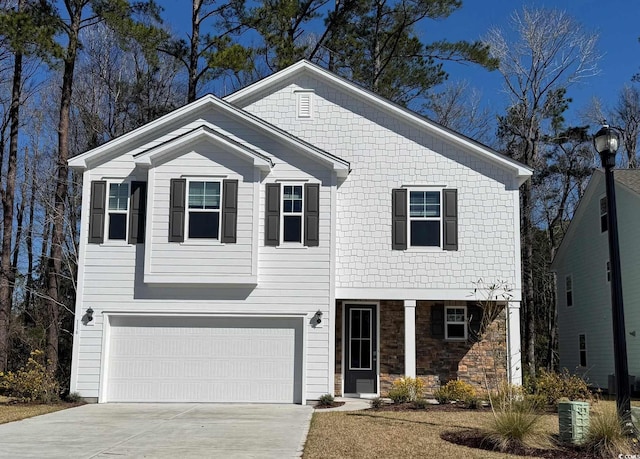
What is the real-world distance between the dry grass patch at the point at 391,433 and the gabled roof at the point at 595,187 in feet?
36.9

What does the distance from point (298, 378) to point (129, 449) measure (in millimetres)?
6704

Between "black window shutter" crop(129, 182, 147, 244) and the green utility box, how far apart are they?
10.3m

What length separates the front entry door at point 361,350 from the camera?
57.4 feet

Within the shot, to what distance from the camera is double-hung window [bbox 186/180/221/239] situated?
1592 cm

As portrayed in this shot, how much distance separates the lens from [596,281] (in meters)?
23.8

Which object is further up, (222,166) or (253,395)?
(222,166)

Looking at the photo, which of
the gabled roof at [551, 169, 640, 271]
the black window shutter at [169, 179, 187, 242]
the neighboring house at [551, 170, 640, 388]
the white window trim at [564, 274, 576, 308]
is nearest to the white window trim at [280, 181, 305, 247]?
the black window shutter at [169, 179, 187, 242]

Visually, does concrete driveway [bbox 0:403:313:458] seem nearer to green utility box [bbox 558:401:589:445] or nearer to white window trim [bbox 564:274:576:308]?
green utility box [bbox 558:401:589:445]

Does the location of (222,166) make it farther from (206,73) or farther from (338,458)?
(206,73)

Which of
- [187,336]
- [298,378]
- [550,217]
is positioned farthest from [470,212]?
[550,217]

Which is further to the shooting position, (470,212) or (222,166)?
(470,212)

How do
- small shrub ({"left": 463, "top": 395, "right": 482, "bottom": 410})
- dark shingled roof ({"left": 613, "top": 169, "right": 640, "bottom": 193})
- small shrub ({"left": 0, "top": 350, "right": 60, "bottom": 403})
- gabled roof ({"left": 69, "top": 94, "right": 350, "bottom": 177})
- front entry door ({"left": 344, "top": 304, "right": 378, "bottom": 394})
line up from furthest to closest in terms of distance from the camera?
1. dark shingled roof ({"left": 613, "top": 169, "right": 640, "bottom": 193})
2. front entry door ({"left": 344, "top": 304, "right": 378, "bottom": 394})
3. gabled roof ({"left": 69, "top": 94, "right": 350, "bottom": 177})
4. small shrub ({"left": 0, "top": 350, "right": 60, "bottom": 403})
5. small shrub ({"left": 463, "top": 395, "right": 482, "bottom": 410})

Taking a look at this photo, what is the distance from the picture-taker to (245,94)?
59.8 ft

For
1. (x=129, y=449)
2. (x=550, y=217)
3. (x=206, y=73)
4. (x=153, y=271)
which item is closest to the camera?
(x=129, y=449)
